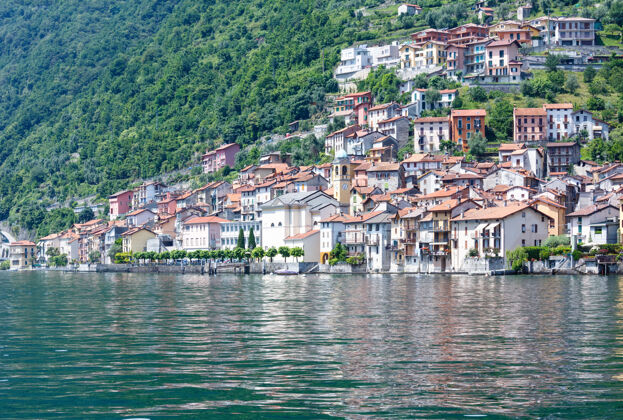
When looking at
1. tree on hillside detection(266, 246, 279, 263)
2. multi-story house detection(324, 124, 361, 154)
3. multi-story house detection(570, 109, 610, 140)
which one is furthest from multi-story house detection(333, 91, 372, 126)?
tree on hillside detection(266, 246, 279, 263)

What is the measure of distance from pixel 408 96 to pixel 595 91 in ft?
84.8

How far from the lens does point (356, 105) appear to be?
149 m

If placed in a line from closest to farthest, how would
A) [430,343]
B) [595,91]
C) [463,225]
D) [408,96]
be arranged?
[430,343] < [463,225] < [595,91] < [408,96]

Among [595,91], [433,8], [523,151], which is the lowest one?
[523,151]

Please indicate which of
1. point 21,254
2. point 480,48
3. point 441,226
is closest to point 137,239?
point 21,254

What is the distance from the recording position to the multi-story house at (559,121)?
407 feet

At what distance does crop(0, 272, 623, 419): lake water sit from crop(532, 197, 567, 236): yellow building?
1722 inches

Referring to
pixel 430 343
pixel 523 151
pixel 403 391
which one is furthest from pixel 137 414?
pixel 523 151

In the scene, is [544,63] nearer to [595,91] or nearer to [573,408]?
[595,91]

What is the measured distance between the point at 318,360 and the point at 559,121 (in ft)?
339

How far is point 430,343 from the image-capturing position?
30.0m

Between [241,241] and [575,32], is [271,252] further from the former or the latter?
[575,32]

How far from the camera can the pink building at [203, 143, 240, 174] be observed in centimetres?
16638

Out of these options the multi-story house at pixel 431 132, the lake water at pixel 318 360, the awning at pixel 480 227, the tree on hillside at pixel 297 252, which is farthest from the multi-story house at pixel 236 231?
the lake water at pixel 318 360
